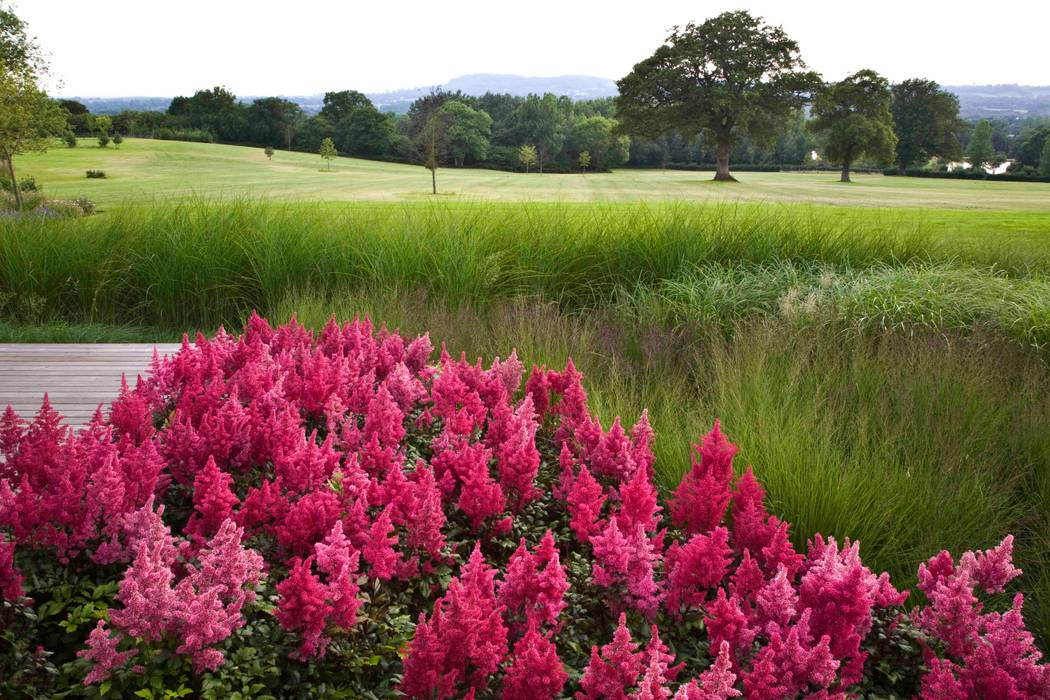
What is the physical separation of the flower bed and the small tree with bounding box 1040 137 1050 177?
2892cm

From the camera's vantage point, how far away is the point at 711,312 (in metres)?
5.96

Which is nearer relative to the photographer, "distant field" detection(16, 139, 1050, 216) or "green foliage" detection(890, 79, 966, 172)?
"distant field" detection(16, 139, 1050, 216)

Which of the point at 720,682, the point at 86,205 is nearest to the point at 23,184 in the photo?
the point at 86,205

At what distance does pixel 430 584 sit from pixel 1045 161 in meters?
30.8

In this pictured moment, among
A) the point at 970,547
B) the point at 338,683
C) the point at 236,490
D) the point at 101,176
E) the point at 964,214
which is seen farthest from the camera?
the point at 101,176

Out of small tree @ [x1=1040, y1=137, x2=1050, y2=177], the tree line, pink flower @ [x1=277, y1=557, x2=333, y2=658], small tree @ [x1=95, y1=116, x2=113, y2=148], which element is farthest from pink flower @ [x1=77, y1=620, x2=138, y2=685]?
small tree @ [x1=95, y1=116, x2=113, y2=148]

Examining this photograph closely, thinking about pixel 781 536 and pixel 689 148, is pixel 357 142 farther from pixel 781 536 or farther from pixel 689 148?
pixel 781 536

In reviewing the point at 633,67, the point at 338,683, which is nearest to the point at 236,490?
the point at 338,683

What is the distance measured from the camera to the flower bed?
1560 millimetres

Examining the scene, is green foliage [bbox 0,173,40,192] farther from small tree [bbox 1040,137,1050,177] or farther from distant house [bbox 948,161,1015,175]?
distant house [bbox 948,161,1015,175]

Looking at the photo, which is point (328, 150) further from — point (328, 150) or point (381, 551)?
point (381, 551)

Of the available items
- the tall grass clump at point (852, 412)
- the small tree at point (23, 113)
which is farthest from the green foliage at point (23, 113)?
the tall grass clump at point (852, 412)

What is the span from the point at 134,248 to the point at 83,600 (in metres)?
6.81

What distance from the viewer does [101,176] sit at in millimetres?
23219
